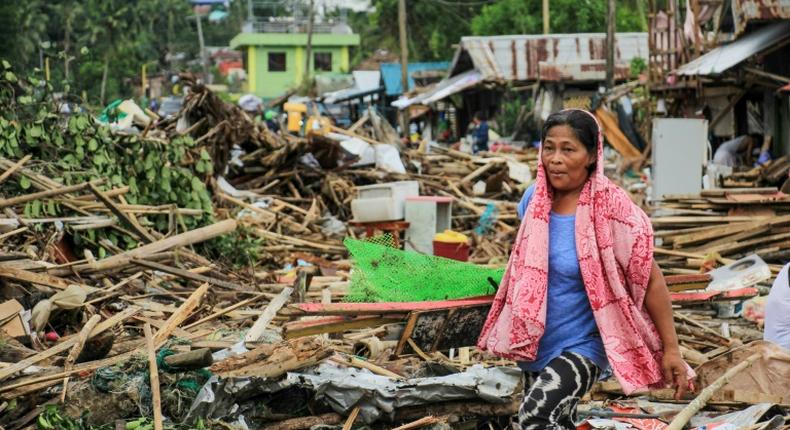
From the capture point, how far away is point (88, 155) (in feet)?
35.4

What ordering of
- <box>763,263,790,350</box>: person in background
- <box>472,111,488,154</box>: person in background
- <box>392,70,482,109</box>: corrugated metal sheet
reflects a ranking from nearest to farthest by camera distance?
<box>763,263,790,350</box>: person in background → <box>472,111,488,154</box>: person in background → <box>392,70,482,109</box>: corrugated metal sheet

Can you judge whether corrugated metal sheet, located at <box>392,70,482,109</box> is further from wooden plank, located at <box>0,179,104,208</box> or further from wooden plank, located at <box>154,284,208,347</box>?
wooden plank, located at <box>154,284,208,347</box>

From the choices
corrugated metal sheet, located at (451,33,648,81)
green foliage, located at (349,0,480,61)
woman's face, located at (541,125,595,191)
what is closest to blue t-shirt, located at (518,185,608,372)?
woman's face, located at (541,125,595,191)

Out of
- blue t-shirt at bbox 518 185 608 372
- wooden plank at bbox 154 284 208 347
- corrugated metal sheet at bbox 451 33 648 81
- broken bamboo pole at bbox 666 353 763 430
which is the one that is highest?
corrugated metal sheet at bbox 451 33 648 81

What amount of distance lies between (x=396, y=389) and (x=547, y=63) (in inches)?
1092

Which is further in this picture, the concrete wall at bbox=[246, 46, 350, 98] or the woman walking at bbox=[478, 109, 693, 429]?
the concrete wall at bbox=[246, 46, 350, 98]

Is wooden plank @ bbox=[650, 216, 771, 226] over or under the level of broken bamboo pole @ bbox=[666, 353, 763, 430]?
over

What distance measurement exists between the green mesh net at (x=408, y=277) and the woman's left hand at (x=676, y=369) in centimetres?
139

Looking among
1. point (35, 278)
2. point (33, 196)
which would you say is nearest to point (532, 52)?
point (33, 196)

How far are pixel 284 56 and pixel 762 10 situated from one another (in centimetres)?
5381

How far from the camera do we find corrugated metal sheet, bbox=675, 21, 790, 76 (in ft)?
55.0

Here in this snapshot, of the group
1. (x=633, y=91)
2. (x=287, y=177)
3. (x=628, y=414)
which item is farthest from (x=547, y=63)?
(x=628, y=414)

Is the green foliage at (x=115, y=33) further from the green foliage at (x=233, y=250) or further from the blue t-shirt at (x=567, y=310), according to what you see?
the blue t-shirt at (x=567, y=310)

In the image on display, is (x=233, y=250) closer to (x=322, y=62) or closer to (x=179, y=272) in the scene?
(x=179, y=272)
